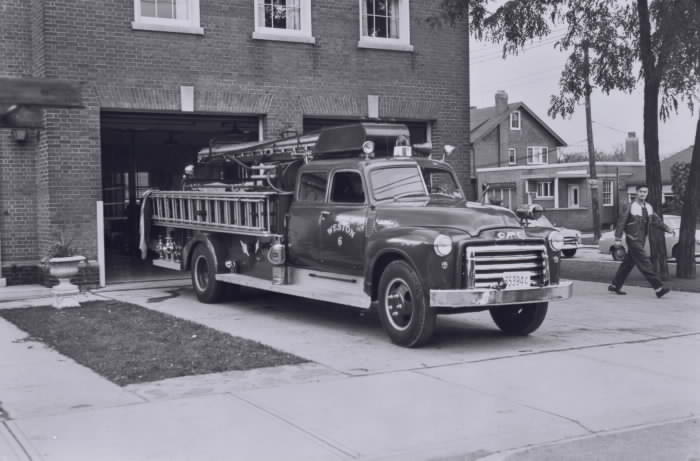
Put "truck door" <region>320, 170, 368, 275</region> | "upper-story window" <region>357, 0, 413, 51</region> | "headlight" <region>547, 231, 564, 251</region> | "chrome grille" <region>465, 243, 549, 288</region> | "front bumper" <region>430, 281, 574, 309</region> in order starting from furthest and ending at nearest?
"upper-story window" <region>357, 0, 413, 51</region> < "truck door" <region>320, 170, 368, 275</region> < "headlight" <region>547, 231, 564, 251</region> < "chrome grille" <region>465, 243, 549, 288</region> < "front bumper" <region>430, 281, 574, 309</region>

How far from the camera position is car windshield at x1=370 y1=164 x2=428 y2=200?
1032cm

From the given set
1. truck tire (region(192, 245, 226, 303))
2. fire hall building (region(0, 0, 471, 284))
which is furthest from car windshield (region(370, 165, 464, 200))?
fire hall building (region(0, 0, 471, 284))

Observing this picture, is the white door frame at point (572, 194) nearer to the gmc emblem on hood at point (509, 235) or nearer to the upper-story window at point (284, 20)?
the upper-story window at point (284, 20)

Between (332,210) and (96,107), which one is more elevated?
(96,107)

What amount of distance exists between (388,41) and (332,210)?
827 cm

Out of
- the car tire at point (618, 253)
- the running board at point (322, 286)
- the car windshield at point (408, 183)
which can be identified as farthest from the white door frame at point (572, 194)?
the car windshield at point (408, 183)

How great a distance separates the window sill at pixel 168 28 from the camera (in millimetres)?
15391

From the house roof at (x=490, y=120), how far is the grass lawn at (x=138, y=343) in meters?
50.5

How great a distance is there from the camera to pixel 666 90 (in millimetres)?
16250

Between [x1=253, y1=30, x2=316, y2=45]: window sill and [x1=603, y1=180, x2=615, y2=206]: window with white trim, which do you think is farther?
[x1=603, y1=180, x2=615, y2=206]: window with white trim

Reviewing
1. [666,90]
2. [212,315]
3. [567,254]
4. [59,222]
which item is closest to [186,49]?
[59,222]

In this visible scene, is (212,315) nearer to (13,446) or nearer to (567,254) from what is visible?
(13,446)

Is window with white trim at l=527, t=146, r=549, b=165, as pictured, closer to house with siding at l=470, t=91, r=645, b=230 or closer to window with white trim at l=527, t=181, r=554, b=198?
house with siding at l=470, t=91, r=645, b=230

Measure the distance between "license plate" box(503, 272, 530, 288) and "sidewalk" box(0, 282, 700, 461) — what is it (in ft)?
2.38
